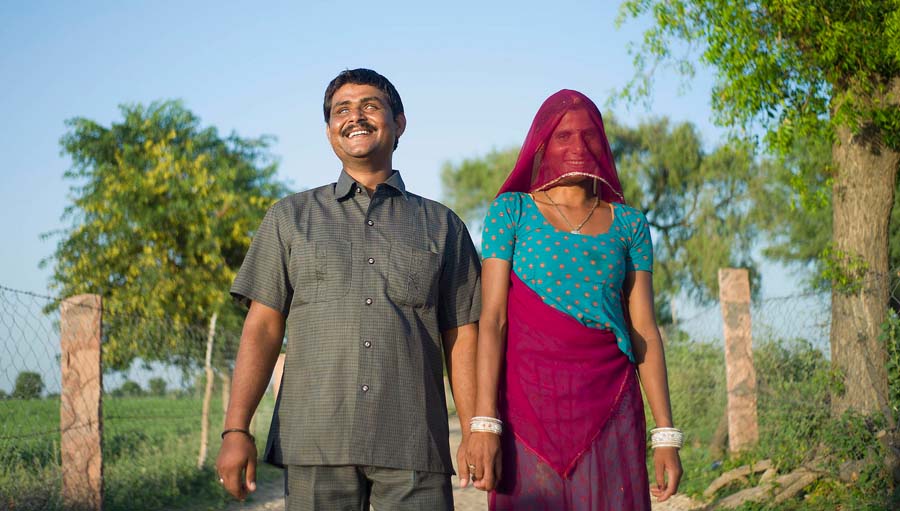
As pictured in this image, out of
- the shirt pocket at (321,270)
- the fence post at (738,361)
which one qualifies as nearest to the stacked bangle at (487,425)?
the shirt pocket at (321,270)

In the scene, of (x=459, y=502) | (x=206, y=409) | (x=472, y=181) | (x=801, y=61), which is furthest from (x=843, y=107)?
(x=472, y=181)

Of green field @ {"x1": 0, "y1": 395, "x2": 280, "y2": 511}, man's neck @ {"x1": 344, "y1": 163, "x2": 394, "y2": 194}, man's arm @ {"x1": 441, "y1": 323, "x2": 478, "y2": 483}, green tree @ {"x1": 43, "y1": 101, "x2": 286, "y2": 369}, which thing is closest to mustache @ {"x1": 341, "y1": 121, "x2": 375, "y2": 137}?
man's neck @ {"x1": 344, "y1": 163, "x2": 394, "y2": 194}

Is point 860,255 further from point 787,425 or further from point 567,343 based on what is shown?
point 567,343

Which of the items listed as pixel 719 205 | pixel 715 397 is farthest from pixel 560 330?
pixel 719 205

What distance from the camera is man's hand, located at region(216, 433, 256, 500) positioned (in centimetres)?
283

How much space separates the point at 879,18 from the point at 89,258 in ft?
34.0

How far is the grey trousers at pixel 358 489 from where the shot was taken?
2830 millimetres

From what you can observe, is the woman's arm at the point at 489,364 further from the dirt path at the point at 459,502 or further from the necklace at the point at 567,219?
the dirt path at the point at 459,502

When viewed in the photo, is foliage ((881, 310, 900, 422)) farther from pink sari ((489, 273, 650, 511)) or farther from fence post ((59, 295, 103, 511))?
fence post ((59, 295, 103, 511))

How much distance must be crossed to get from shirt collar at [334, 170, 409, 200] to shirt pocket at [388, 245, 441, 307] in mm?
242

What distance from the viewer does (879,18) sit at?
8164 millimetres

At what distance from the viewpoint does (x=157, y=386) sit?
9633mm

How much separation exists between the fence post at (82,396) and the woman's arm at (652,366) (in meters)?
5.15

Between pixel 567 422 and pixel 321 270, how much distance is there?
0.86 meters
